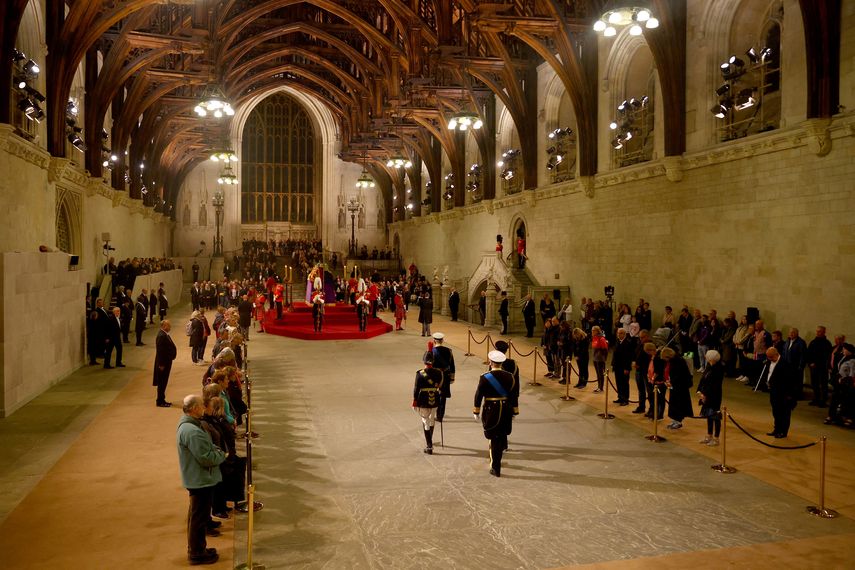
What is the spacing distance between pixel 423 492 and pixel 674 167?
487 inches

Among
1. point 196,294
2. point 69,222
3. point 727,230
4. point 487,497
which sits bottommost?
point 487,497

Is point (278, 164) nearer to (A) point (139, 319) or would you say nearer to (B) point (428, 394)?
(A) point (139, 319)

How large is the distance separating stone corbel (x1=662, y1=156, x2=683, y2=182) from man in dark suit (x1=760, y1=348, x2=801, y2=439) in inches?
321

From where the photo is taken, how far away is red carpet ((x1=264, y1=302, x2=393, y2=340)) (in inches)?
831

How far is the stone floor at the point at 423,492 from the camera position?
5.64 metres

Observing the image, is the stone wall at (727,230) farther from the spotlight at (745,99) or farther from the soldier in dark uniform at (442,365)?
the soldier in dark uniform at (442,365)

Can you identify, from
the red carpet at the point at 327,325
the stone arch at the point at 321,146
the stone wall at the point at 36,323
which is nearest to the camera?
the stone wall at the point at 36,323

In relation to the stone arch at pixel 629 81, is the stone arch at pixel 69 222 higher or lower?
lower

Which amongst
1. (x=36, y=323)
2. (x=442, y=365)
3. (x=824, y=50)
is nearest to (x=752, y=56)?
(x=824, y=50)

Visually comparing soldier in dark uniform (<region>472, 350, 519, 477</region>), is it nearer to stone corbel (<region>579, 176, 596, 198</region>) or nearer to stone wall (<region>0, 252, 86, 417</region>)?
stone wall (<region>0, 252, 86, 417</region>)

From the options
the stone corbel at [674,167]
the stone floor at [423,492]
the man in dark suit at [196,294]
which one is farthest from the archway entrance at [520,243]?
the stone floor at [423,492]

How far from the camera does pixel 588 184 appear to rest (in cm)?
2062

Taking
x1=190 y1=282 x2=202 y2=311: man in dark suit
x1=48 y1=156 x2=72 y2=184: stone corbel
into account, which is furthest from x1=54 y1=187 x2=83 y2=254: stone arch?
x1=190 y1=282 x2=202 y2=311: man in dark suit

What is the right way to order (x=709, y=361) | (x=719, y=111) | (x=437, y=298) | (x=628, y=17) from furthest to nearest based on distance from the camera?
(x=437, y=298) < (x=719, y=111) < (x=628, y=17) < (x=709, y=361)
